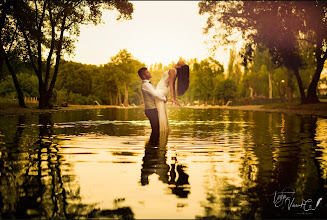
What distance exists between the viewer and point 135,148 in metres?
9.55

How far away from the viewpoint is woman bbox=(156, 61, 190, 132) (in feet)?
41.9

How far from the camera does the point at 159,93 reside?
40.9ft

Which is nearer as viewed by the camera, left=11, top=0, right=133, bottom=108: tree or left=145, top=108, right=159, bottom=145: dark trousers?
left=145, top=108, right=159, bottom=145: dark trousers

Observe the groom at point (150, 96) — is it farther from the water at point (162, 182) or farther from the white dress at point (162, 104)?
the water at point (162, 182)

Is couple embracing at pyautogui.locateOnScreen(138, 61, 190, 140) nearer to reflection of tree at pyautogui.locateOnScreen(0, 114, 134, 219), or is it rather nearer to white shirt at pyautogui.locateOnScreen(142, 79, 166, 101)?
white shirt at pyautogui.locateOnScreen(142, 79, 166, 101)

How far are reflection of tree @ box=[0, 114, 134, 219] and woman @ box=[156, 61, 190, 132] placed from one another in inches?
191

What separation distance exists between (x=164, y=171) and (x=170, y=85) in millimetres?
6633

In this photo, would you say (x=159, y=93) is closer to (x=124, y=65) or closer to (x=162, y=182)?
(x=162, y=182)

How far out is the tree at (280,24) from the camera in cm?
3288

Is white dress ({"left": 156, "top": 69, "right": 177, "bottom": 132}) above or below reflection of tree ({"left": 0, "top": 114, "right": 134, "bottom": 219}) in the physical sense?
above

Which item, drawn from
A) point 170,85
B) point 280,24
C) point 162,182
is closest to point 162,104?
point 170,85

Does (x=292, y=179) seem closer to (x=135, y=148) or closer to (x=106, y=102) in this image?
(x=135, y=148)

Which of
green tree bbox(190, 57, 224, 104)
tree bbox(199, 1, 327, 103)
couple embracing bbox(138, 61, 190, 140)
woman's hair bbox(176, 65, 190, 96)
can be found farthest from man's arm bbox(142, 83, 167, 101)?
green tree bbox(190, 57, 224, 104)

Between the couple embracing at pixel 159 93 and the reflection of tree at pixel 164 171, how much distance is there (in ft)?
11.1
